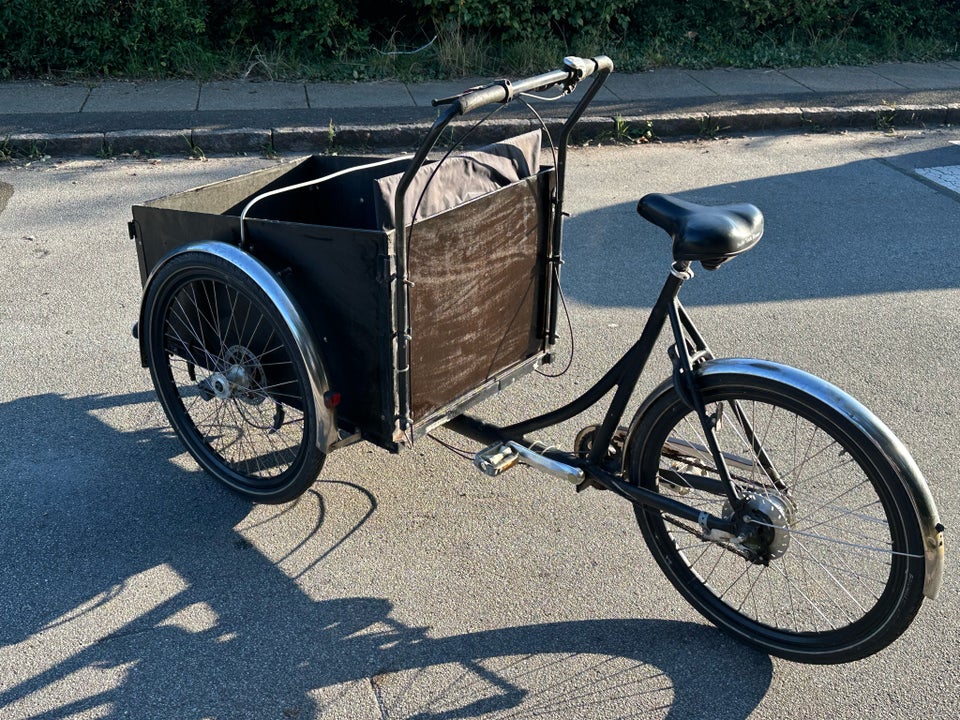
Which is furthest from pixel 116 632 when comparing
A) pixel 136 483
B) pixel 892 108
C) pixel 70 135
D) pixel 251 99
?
pixel 892 108

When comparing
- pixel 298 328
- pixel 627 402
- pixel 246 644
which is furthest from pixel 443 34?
pixel 246 644

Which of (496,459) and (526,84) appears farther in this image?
(496,459)

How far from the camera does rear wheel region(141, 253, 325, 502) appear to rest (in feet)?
10.8

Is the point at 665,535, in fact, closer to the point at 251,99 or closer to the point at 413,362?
the point at 413,362

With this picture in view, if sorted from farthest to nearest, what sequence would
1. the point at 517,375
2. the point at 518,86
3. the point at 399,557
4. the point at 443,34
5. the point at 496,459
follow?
the point at 443,34 < the point at 517,375 < the point at 399,557 < the point at 496,459 < the point at 518,86

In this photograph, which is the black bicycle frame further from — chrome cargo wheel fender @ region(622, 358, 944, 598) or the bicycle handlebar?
the bicycle handlebar

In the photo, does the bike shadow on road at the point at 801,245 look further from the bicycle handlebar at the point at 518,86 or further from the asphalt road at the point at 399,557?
the bicycle handlebar at the point at 518,86

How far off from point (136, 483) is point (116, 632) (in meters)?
0.85

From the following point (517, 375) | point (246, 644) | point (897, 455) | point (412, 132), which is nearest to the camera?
point (897, 455)

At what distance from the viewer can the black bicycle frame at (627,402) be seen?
289cm

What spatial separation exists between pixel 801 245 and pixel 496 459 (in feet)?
11.8

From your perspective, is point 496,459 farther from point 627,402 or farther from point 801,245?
point 801,245

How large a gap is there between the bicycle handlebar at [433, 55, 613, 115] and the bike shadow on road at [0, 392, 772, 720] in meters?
1.65

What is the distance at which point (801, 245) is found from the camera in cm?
613
